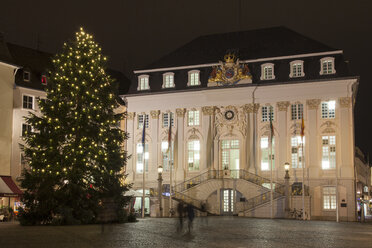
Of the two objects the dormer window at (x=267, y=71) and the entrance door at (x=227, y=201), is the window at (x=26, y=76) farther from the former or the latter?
the dormer window at (x=267, y=71)

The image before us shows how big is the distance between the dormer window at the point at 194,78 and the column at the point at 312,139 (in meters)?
11.2

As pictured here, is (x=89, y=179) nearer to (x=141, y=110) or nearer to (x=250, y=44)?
(x=141, y=110)

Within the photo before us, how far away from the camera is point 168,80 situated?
60.6 m

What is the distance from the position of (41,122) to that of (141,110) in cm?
2588

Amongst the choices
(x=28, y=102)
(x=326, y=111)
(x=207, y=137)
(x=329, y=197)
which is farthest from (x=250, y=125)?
(x=28, y=102)

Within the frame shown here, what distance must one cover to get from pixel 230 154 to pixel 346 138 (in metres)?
11.0

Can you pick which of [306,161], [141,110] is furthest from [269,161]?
[141,110]

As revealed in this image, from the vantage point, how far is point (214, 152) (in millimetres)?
57656

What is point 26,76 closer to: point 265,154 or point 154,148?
point 154,148

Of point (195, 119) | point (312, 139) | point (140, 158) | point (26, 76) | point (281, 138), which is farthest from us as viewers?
point (140, 158)

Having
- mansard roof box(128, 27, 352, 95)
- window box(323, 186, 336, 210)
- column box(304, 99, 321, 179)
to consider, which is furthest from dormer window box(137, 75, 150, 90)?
window box(323, 186, 336, 210)

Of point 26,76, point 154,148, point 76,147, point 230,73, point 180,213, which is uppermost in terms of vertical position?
point 230,73

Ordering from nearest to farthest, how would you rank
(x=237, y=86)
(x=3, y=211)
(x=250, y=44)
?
(x=3, y=211) < (x=237, y=86) < (x=250, y=44)

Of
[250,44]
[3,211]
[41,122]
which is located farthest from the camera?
[250,44]
